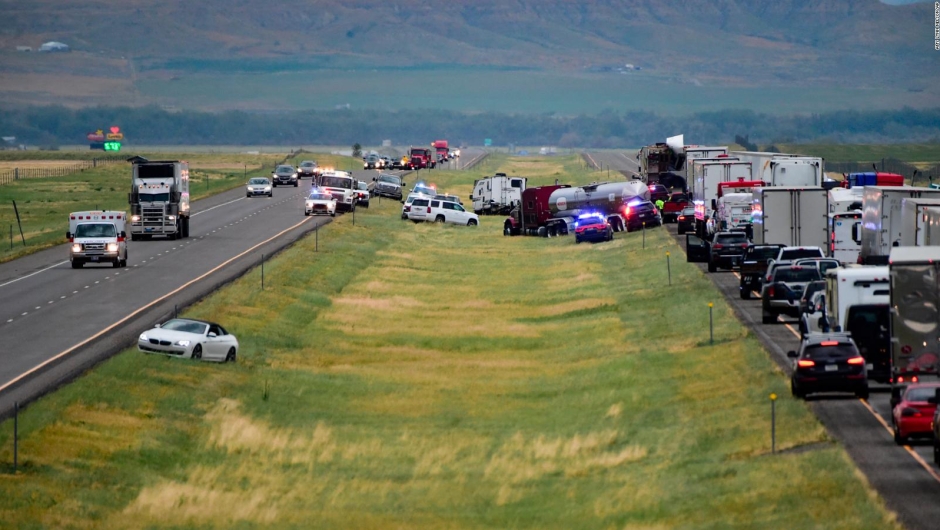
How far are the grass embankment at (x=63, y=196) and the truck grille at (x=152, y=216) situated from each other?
4488 mm

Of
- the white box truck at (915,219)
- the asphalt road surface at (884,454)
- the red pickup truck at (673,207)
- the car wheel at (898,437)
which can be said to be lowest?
the asphalt road surface at (884,454)

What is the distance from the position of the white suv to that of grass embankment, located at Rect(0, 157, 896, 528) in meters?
38.7

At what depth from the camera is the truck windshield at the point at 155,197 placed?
8200 cm

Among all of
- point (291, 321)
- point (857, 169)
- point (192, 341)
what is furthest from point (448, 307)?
point (857, 169)

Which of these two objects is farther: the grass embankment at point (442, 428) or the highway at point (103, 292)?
the highway at point (103, 292)

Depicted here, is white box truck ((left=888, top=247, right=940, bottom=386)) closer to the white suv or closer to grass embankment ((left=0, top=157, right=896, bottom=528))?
grass embankment ((left=0, top=157, right=896, bottom=528))

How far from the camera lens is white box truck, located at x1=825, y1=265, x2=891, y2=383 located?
37.6 metres

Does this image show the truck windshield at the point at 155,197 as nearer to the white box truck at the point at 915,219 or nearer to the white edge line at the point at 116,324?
the white edge line at the point at 116,324

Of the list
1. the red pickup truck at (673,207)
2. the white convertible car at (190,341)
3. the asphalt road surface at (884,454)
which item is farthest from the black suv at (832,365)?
the red pickup truck at (673,207)

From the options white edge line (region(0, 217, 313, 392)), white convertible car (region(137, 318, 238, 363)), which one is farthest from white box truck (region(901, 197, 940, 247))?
white edge line (region(0, 217, 313, 392))

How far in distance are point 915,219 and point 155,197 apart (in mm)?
44003

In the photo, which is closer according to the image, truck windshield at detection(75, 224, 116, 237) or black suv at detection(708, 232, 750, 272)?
black suv at detection(708, 232, 750, 272)

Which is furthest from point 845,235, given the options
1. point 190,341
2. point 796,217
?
point 190,341

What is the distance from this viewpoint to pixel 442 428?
132 feet
